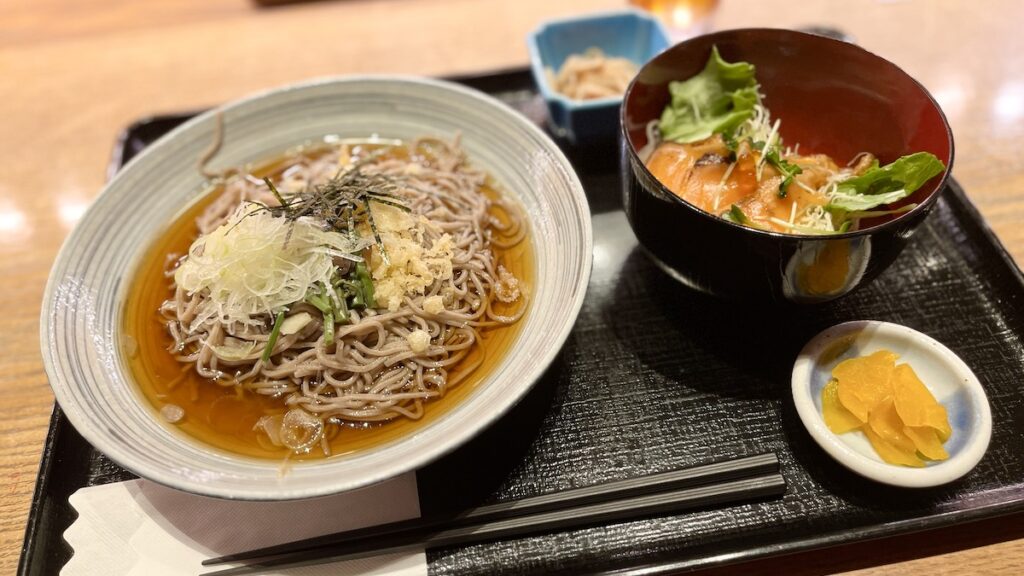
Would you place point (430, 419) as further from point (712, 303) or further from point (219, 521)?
point (712, 303)

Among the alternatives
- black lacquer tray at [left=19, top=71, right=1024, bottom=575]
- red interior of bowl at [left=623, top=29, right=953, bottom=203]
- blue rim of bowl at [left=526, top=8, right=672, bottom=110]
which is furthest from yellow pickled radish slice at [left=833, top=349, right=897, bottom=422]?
blue rim of bowl at [left=526, top=8, right=672, bottom=110]

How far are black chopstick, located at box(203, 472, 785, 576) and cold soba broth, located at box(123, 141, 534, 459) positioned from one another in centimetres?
28

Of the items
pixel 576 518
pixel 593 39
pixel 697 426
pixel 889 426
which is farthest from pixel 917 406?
pixel 593 39

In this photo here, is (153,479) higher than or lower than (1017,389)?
higher

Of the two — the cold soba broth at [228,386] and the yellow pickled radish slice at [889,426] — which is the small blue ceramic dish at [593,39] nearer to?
the cold soba broth at [228,386]

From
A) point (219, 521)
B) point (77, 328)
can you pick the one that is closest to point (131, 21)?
point (77, 328)

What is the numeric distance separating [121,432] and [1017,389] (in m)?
2.50

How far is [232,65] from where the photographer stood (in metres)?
3.53

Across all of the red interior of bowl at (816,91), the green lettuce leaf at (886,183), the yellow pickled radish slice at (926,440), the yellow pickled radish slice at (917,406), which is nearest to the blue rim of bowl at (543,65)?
the red interior of bowl at (816,91)

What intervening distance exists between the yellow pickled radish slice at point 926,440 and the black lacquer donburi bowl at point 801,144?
41 cm

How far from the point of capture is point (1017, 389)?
180 centimetres

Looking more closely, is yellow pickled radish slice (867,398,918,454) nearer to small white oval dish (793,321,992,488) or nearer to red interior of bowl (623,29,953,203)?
small white oval dish (793,321,992,488)

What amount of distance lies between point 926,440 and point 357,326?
1.60 metres

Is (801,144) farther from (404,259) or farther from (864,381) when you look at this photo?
(404,259)
